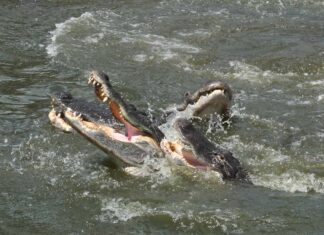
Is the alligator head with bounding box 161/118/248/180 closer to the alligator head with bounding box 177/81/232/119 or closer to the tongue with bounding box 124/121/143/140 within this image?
the tongue with bounding box 124/121/143/140

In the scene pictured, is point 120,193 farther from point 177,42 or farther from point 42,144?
point 177,42

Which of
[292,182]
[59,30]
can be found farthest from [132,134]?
[59,30]

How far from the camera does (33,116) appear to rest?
28.7ft

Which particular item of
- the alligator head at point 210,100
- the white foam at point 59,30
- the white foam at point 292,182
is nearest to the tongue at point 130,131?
the white foam at point 292,182

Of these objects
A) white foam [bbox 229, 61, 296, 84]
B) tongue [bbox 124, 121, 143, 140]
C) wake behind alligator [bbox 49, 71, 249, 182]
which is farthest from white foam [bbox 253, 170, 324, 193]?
white foam [bbox 229, 61, 296, 84]

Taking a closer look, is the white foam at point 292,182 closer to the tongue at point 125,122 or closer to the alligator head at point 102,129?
the alligator head at point 102,129

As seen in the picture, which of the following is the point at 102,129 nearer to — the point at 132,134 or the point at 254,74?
the point at 132,134

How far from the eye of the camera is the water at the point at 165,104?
5.96m

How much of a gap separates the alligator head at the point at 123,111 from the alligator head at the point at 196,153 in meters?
0.26

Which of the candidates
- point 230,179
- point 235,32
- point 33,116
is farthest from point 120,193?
point 235,32

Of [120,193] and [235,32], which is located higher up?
[120,193]

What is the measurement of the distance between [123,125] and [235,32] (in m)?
7.03

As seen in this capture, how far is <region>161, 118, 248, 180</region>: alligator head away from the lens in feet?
20.7

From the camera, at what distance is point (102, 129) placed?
6.93m
